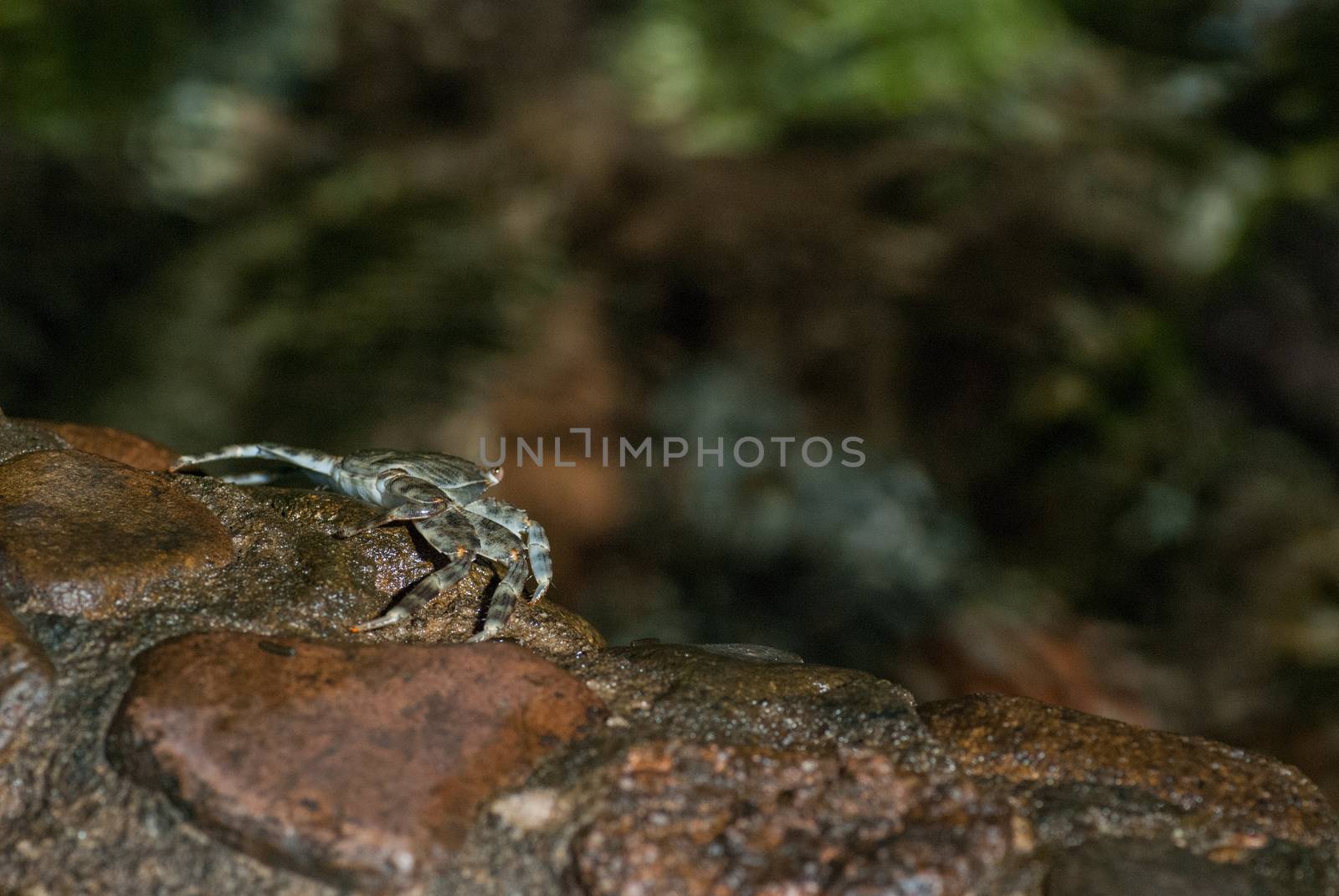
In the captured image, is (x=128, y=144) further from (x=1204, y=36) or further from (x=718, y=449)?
(x=1204, y=36)

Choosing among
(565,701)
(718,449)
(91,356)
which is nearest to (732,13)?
(718,449)

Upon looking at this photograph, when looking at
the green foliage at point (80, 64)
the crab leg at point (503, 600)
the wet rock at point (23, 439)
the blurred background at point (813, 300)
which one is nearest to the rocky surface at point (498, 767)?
the crab leg at point (503, 600)

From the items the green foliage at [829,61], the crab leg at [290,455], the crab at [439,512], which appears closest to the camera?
the crab at [439,512]

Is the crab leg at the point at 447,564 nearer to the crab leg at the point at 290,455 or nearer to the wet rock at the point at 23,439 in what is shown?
the crab leg at the point at 290,455

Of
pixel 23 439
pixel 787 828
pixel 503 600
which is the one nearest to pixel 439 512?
pixel 503 600

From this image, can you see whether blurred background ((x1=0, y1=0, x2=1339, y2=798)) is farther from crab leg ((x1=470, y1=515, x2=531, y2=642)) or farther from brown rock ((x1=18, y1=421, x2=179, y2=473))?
crab leg ((x1=470, y1=515, x2=531, y2=642))
